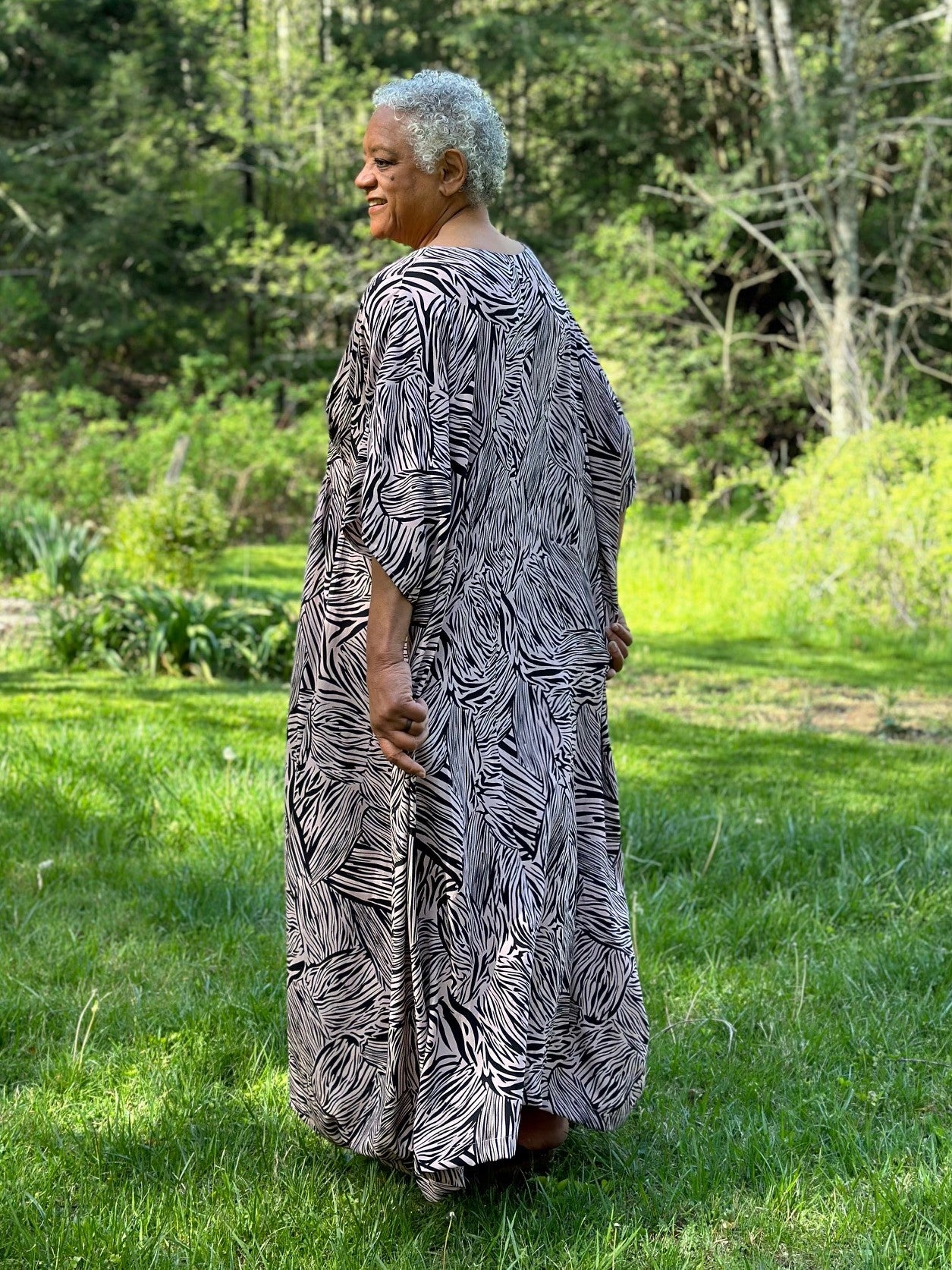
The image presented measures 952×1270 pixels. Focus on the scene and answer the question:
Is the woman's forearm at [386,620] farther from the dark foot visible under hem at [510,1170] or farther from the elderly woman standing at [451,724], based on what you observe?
the dark foot visible under hem at [510,1170]

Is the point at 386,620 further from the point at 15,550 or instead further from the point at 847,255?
the point at 847,255

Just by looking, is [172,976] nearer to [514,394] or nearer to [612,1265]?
[612,1265]

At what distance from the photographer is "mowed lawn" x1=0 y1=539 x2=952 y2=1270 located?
7.52ft

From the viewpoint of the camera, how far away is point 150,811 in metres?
4.47

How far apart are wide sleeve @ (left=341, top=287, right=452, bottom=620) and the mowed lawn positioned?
3.56 ft

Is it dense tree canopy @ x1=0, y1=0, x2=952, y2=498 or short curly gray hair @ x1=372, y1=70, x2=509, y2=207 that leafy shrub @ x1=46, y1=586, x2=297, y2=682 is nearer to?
short curly gray hair @ x1=372, y1=70, x2=509, y2=207

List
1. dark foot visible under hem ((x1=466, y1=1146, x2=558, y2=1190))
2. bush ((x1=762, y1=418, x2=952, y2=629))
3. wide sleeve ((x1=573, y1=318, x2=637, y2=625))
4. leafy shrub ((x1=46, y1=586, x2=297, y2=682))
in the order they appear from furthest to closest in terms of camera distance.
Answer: bush ((x1=762, y1=418, x2=952, y2=629))
leafy shrub ((x1=46, y1=586, x2=297, y2=682))
wide sleeve ((x1=573, y1=318, x2=637, y2=625))
dark foot visible under hem ((x1=466, y1=1146, x2=558, y2=1190))

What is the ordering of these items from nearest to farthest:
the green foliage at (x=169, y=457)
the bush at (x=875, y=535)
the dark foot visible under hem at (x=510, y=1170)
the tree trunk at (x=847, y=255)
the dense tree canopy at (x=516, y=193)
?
the dark foot visible under hem at (x=510, y=1170), the bush at (x=875, y=535), the tree trunk at (x=847, y=255), the green foliage at (x=169, y=457), the dense tree canopy at (x=516, y=193)

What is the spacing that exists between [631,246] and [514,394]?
58.1 ft

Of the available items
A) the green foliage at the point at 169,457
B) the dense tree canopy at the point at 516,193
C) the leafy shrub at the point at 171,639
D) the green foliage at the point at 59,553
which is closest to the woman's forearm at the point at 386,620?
the leafy shrub at the point at 171,639

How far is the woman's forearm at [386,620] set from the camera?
219 centimetres

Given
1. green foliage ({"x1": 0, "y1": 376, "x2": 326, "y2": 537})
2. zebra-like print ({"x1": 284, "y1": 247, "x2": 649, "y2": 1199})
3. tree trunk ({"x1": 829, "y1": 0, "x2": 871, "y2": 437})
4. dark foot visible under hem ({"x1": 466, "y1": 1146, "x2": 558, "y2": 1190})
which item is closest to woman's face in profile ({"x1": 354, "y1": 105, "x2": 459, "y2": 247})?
zebra-like print ({"x1": 284, "y1": 247, "x2": 649, "y2": 1199})

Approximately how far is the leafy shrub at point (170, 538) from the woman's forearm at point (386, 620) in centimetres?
820

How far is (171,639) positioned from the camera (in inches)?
292
